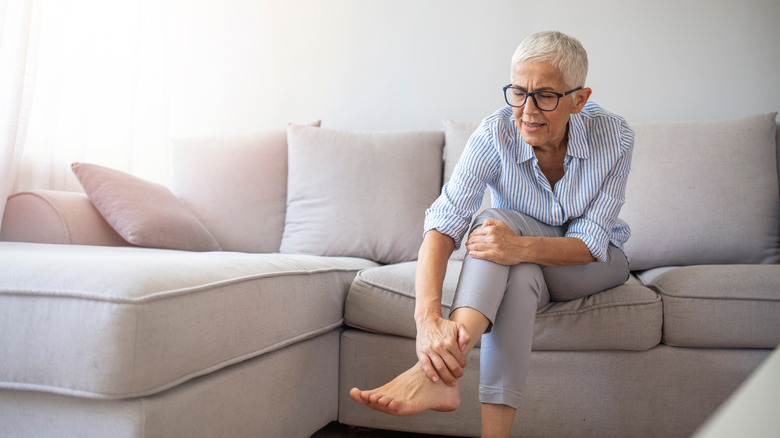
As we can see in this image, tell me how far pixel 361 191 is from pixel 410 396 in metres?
1.24

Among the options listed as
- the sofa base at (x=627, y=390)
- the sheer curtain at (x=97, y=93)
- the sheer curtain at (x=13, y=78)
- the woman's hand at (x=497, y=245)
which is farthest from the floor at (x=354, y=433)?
the sheer curtain at (x=97, y=93)

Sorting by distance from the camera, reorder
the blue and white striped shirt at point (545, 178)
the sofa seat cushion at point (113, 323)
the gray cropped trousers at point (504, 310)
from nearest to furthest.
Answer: the sofa seat cushion at point (113, 323), the gray cropped trousers at point (504, 310), the blue and white striped shirt at point (545, 178)

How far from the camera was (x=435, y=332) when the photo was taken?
124 cm

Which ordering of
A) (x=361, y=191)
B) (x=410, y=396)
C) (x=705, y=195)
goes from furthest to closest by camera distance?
(x=361, y=191), (x=705, y=195), (x=410, y=396)

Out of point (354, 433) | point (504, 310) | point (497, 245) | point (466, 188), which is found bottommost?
point (354, 433)

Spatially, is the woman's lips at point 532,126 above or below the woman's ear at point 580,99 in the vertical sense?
below

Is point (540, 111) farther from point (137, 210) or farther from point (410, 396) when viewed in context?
point (137, 210)

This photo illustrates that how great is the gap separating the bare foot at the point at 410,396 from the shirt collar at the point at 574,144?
598 mm

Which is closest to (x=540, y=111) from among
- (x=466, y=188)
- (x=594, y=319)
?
(x=466, y=188)

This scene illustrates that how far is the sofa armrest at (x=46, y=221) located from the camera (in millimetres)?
1876

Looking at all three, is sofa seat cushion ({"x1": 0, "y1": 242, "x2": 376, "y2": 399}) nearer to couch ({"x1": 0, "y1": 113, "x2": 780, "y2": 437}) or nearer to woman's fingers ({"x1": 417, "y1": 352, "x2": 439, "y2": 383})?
couch ({"x1": 0, "y1": 113, "x2": 780, "y2": 437})

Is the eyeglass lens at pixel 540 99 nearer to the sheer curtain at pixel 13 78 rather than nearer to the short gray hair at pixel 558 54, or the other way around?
the short gray hair at pixel 558 54

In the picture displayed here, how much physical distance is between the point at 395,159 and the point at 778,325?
4.35 ft

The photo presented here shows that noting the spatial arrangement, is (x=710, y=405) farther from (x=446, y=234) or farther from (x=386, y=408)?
(x=386, y=408)
